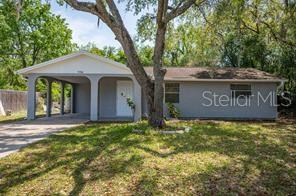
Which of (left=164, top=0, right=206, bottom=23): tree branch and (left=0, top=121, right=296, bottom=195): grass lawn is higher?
(left=164, top=0, right=206, bottom=23): tree branch

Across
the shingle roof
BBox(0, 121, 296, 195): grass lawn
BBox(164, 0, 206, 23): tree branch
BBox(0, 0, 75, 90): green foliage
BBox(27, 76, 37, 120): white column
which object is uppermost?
BBox(0, 0, 75, 90): green foliage

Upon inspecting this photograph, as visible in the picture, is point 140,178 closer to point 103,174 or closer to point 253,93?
point 103,174

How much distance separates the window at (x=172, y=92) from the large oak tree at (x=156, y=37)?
7087mm

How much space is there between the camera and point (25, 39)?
36469 mm

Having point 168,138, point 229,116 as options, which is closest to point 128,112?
point 229,116

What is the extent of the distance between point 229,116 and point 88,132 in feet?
32.5

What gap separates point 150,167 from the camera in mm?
7223

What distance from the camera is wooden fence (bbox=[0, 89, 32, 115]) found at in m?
24.1

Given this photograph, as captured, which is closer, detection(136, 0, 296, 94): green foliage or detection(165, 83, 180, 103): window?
detection(136, 0, 296, 94): green foliage

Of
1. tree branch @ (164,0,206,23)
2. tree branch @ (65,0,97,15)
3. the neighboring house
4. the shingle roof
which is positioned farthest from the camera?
the neighboring house

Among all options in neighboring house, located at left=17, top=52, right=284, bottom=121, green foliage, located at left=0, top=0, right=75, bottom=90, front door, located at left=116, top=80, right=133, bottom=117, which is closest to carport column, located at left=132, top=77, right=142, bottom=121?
neighboring house, located at left=17, top=52, right=284, bottom=121

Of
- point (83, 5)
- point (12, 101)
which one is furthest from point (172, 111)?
point (12, 101)

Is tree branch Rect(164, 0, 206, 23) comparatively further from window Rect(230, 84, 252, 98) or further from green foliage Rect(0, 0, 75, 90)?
green foliage Rect(0, 0, 75, 90)

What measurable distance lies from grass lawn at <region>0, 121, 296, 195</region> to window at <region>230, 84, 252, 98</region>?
9.00 meters
